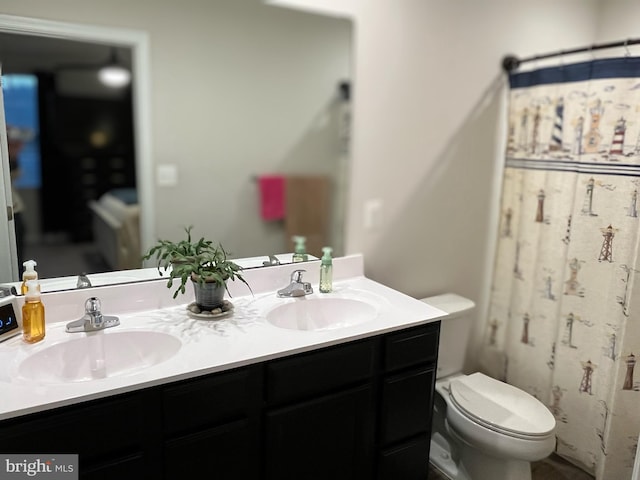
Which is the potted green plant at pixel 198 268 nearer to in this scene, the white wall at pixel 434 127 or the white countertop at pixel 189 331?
the white countertop at pixel 189 331

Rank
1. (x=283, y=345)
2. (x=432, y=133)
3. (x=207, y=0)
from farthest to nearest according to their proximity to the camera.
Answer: (x=432, y=133) < (x=207, y=0) < (x=283, y=345)

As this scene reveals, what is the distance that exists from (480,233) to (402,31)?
111cm

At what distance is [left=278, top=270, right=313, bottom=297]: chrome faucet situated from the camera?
1.93 metres

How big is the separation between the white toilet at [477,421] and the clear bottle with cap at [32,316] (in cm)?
Result: 157

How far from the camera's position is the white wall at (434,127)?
85.4 inches

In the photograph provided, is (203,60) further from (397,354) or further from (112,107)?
(112,107)

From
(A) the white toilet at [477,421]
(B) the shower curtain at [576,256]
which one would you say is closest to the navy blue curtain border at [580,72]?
(B) the shower curtain at [576,256]

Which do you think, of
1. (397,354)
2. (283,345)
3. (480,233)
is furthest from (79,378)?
(480,233)

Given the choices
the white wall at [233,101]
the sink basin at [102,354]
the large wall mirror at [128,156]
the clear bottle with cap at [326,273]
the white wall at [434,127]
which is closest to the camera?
the sink basin at [102,354]

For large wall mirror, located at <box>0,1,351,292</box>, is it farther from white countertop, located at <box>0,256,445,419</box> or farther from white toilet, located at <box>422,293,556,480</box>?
white toilet, located at <box>422,293,556,480</box>

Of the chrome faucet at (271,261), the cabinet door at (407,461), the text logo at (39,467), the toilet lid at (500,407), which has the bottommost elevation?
the cabinet door at (407,461)

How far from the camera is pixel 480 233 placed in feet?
8.66

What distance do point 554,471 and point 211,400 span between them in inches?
70.2

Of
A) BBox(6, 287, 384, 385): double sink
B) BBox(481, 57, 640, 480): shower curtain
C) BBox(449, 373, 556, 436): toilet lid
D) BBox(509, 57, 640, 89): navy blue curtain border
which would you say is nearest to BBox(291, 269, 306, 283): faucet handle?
BBox(6, 287, 384, 385): double sink
